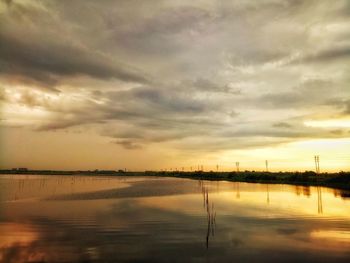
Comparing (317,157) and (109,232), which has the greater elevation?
(317,157)

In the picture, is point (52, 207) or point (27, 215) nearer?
point (27, 215)

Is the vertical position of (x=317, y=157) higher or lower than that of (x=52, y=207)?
higher

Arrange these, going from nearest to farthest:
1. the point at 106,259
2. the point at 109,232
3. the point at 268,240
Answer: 1. the point at 106,259
2. the point at 268,240
3. the point at 109,232

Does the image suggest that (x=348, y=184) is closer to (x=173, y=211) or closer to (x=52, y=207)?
(x=173, y=211)

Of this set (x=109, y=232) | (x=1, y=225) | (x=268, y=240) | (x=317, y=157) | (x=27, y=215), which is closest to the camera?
(x=268, y=240)

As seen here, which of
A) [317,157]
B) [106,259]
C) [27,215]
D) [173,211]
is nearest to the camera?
[106,259]

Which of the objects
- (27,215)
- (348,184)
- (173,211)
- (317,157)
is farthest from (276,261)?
(317,157)

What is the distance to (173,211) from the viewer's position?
3638 centimetres

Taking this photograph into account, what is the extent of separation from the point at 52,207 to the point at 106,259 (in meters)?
24.6

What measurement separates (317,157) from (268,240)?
95196 millimetres

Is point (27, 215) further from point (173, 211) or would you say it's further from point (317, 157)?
point (317, 157)

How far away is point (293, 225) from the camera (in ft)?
92.0

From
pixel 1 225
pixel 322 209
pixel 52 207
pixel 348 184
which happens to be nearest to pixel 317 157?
pixel 348 184

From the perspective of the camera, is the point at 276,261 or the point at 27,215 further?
the point at 27,215
